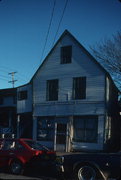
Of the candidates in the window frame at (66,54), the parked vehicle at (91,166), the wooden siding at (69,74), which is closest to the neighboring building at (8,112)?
the wooden siding at (69,74)

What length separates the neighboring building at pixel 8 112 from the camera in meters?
28.6

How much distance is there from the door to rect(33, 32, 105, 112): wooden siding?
2.07 metres

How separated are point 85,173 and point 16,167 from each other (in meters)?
3.25

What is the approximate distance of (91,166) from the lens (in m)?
10.1

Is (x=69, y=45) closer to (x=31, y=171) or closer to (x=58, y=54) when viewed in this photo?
(x=58, y=54)

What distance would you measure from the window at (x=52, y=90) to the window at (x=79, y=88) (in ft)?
5.27

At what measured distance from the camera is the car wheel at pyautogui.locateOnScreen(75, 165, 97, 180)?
10016mm

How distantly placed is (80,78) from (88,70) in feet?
2.90

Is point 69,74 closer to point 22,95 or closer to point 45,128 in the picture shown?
point 45,128

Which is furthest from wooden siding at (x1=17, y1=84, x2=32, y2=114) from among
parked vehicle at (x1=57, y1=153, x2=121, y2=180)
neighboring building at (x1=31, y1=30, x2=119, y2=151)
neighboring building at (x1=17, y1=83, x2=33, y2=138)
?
parked vehicle at (x1=57, y1=153, x2=121, y2=180)

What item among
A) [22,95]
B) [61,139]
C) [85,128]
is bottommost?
[61,139]

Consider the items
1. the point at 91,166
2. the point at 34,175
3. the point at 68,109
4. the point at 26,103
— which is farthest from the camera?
the point at 26,103

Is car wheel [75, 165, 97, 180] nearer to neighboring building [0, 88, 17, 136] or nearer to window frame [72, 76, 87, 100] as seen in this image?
window frame [72, 76, 87, 100]

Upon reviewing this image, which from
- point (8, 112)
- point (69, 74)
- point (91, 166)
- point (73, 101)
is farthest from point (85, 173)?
point (8, 112)
